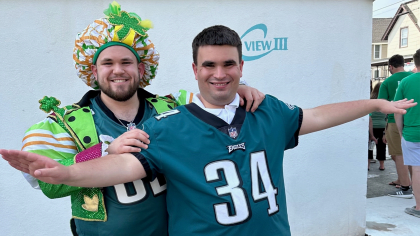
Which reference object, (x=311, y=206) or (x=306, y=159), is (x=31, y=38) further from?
(x=311, y=206)

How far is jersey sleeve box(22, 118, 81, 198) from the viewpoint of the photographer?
1.57m

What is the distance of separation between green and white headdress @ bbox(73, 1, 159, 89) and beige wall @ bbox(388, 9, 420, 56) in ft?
82.0

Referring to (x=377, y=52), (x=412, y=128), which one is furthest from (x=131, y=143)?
(x=377, y=52)

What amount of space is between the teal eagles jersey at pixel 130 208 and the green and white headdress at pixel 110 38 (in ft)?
1.36

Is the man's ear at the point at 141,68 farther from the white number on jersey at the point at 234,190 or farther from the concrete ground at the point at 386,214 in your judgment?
the concrete ground at the point at 386,214

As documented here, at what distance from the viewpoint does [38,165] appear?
1.20 m

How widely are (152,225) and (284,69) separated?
7.97 feet

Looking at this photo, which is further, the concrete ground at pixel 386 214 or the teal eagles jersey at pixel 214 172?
the concrete ground at pixel 386 214

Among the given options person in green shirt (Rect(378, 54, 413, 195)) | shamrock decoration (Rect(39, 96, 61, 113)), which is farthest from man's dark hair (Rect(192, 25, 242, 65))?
person in green shirt (Rect(378, 54, 413, 195))

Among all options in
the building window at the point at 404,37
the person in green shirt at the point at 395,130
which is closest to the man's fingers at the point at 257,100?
the person in green shirt at the point at 395,130

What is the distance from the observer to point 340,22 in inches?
141

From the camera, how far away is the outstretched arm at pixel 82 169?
1.18 metres

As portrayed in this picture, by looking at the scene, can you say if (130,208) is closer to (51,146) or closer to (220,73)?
(51,146)

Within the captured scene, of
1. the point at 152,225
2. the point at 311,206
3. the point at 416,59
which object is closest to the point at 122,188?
the point at 152,225
